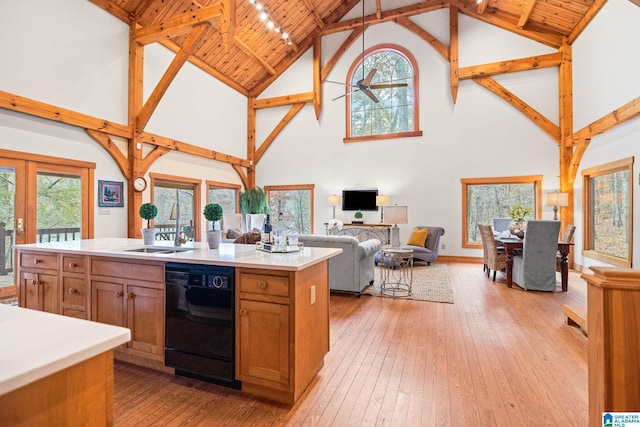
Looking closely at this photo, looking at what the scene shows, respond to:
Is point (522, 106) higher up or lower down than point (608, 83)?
higher up

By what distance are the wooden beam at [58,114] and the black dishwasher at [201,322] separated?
392cm

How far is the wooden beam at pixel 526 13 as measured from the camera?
6.13 meters

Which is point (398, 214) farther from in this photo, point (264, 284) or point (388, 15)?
point (264, 284)

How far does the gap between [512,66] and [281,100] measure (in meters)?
5.82

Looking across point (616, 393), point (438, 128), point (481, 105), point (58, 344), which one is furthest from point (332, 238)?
point (481, 105)

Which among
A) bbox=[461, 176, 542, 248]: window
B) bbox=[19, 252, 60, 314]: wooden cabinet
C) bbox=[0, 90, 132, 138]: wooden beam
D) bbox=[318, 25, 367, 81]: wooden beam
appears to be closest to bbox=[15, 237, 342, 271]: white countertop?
bbox=[19, 252, 60, 314]: wooden cabinet

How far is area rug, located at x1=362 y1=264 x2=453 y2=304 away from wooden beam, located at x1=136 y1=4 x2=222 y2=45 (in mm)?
5051

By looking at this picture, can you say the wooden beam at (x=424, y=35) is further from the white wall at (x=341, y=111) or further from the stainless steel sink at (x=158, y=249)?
the stainless steel sink at (x=158, y=249)

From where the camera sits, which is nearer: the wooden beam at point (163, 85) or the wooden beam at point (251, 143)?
the wooden beam at point (163, 85)

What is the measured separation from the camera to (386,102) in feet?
27.0

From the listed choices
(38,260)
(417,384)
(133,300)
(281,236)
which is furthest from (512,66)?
(38,260)

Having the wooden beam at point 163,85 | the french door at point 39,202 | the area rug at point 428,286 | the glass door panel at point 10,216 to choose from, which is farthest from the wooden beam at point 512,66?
the glass door panel at point 10,216

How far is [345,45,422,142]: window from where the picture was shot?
802 cm

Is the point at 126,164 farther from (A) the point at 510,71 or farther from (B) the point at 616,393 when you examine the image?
(A) the point at 510,71
